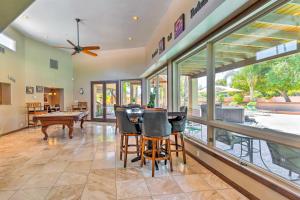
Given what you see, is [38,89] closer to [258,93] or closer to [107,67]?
[107,67]

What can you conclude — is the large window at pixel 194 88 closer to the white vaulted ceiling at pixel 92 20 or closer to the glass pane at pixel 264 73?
the glass pane at pixel 264 73

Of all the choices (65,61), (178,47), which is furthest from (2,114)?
(178,47)

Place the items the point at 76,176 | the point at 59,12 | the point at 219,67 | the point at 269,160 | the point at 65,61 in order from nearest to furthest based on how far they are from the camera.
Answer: the point at 269,160 < the point at 76,176 < the point at 219,67 < the point at 59,12 < the point at 65,61

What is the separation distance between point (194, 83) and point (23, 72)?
24.5 ft

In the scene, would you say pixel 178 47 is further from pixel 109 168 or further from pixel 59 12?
pixel 59 12

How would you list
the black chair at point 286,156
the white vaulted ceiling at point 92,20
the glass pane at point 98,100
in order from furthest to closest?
1. the glass pane at point 98,100
2. the white vaulted ceiling at point 92,20
3. the black chair at point 286,156

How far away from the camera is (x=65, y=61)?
1108 centimetres

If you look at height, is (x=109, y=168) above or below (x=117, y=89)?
below

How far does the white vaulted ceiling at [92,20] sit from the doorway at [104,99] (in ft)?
9.50

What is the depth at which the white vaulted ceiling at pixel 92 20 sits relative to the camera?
533 centimetres

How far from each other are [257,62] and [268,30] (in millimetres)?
433

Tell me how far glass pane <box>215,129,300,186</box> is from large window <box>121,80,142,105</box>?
773 centimetres

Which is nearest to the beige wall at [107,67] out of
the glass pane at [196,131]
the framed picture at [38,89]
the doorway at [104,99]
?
the doorway at [104,99]

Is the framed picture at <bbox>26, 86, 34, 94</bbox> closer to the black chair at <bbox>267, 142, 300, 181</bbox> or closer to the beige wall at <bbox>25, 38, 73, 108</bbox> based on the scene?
the beige wall at <bbox>25, 38, 73, 108</bbox>
